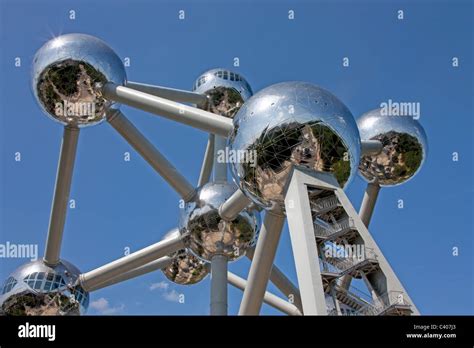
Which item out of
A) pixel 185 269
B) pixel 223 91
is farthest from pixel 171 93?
pixel 185 269

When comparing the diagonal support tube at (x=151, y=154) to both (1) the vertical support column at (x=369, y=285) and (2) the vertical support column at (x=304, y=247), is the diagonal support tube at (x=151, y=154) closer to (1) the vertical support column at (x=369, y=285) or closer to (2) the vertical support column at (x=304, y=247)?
(2) the vertical support column at (x=304, y=247)

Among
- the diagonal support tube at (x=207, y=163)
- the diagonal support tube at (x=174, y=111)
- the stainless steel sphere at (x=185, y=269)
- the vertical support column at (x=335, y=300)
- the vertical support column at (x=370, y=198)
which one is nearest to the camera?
the vertical support column at (x=335, y=300)

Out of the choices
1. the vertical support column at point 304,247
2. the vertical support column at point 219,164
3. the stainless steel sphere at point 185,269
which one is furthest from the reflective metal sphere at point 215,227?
the vertical support column at point 304,247

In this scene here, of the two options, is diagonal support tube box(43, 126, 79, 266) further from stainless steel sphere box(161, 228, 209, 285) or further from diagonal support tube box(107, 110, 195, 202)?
stainless steel sphere box(161, 228, 209, 285)

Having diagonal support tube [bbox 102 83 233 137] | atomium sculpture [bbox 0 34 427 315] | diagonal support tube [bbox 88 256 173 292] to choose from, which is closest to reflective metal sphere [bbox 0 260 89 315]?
atomium sculpture [bbox 0 34 427 315]

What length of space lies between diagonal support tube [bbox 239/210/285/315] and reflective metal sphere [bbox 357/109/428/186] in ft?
12.7

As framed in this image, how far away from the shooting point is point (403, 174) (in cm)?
1355

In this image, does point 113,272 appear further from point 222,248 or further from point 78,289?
point 222,248

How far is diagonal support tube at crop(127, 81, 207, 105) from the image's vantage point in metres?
13.6

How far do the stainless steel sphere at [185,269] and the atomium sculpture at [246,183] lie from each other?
3 cm

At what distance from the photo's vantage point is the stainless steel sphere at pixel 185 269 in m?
15.5

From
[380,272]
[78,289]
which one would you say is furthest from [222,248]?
[380,272]

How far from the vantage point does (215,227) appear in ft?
39.2

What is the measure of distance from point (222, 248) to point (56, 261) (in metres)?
3.61
